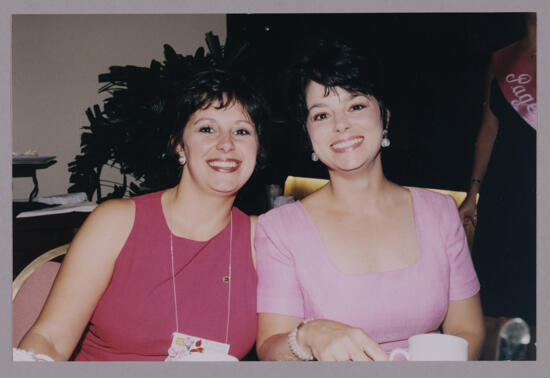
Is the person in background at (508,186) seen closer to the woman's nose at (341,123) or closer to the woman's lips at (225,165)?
the woman's nose at (341,123)

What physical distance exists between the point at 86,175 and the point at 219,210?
69 cm

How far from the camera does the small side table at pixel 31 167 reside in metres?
1.22

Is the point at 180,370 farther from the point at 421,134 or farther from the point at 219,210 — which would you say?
the point at 421,134

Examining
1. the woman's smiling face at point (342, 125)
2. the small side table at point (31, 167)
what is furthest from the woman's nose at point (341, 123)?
the small side table at point (31, 167)

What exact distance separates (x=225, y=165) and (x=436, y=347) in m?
0.72

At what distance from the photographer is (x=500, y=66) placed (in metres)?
1.30

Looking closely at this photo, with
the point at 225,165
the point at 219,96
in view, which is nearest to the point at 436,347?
the point at 225,165

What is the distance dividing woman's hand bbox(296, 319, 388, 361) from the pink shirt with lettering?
16 centimetres

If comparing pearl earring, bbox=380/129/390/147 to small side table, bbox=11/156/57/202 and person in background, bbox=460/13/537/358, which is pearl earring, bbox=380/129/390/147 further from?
small side table, bbox=11/156/57/202

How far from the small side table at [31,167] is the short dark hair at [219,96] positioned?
420 millimetres

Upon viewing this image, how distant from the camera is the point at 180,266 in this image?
4.24ft

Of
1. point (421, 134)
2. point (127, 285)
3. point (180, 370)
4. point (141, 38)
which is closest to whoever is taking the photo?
point (180, 370)

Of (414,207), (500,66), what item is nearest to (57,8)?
(414,207)

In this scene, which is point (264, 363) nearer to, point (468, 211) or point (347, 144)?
point (347, 144)
